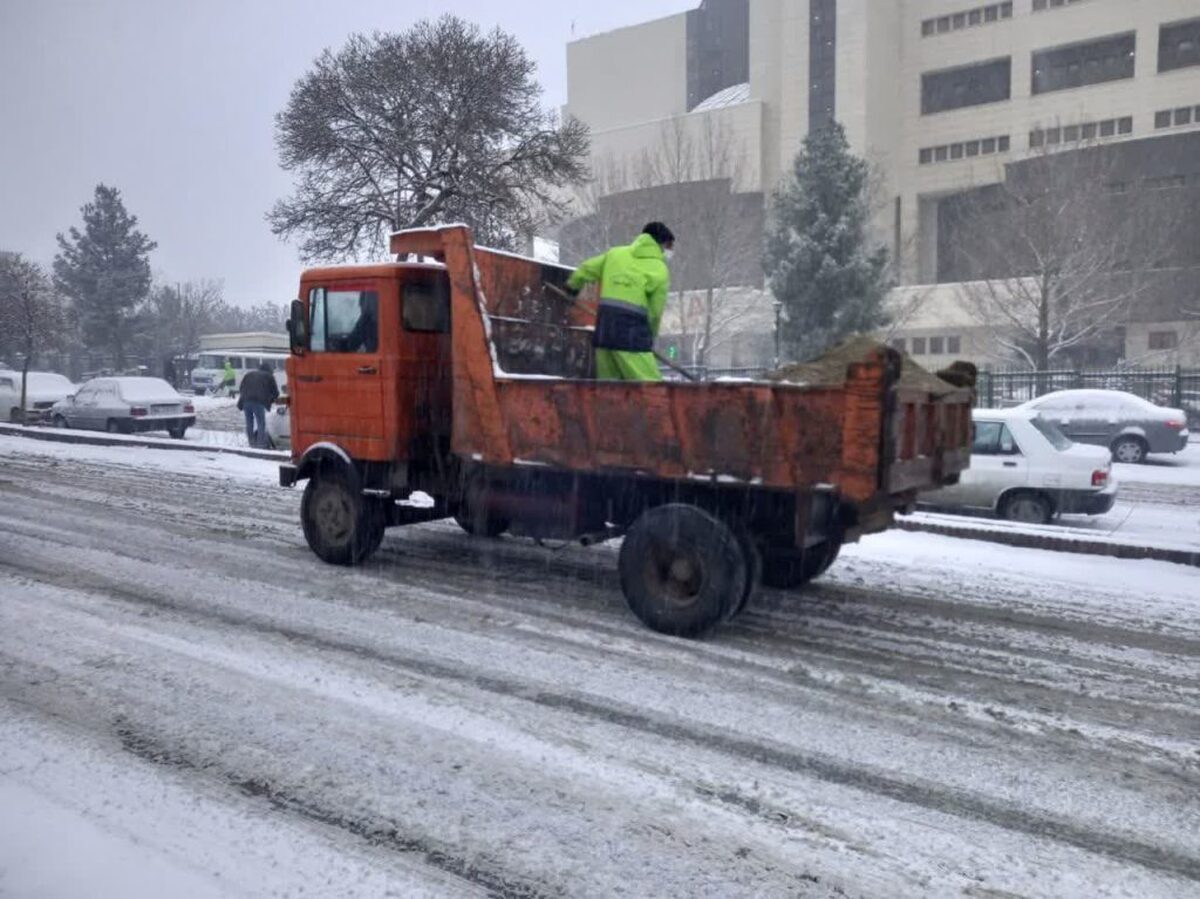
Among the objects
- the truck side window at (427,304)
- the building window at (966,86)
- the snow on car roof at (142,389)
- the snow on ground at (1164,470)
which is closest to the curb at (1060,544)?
the truck side window at (427,304)

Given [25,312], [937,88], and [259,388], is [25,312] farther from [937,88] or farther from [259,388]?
[937,88]

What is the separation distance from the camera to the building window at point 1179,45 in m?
44.9

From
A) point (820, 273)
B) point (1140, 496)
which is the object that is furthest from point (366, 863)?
point (820, 273)

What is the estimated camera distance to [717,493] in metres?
5.97

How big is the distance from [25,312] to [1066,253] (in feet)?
104

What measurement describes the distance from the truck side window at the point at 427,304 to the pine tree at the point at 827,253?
24769 mm

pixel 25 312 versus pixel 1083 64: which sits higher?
pixel 1083 64

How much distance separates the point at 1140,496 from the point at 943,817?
14.0 m

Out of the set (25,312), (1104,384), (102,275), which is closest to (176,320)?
(102,275)

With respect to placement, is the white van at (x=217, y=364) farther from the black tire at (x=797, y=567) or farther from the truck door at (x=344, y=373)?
the black tire at (x=797, y=567)

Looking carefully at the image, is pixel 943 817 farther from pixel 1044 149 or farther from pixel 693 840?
pixel 1044 149

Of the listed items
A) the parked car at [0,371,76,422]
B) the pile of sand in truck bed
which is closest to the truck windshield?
the pile of sand in truck bed

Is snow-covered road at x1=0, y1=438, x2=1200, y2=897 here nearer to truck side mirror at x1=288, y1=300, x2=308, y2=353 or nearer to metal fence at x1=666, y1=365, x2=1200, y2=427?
truck side mirror at x1=288, y1=300, x2=308, y2=353

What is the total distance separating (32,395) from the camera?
24.1m
